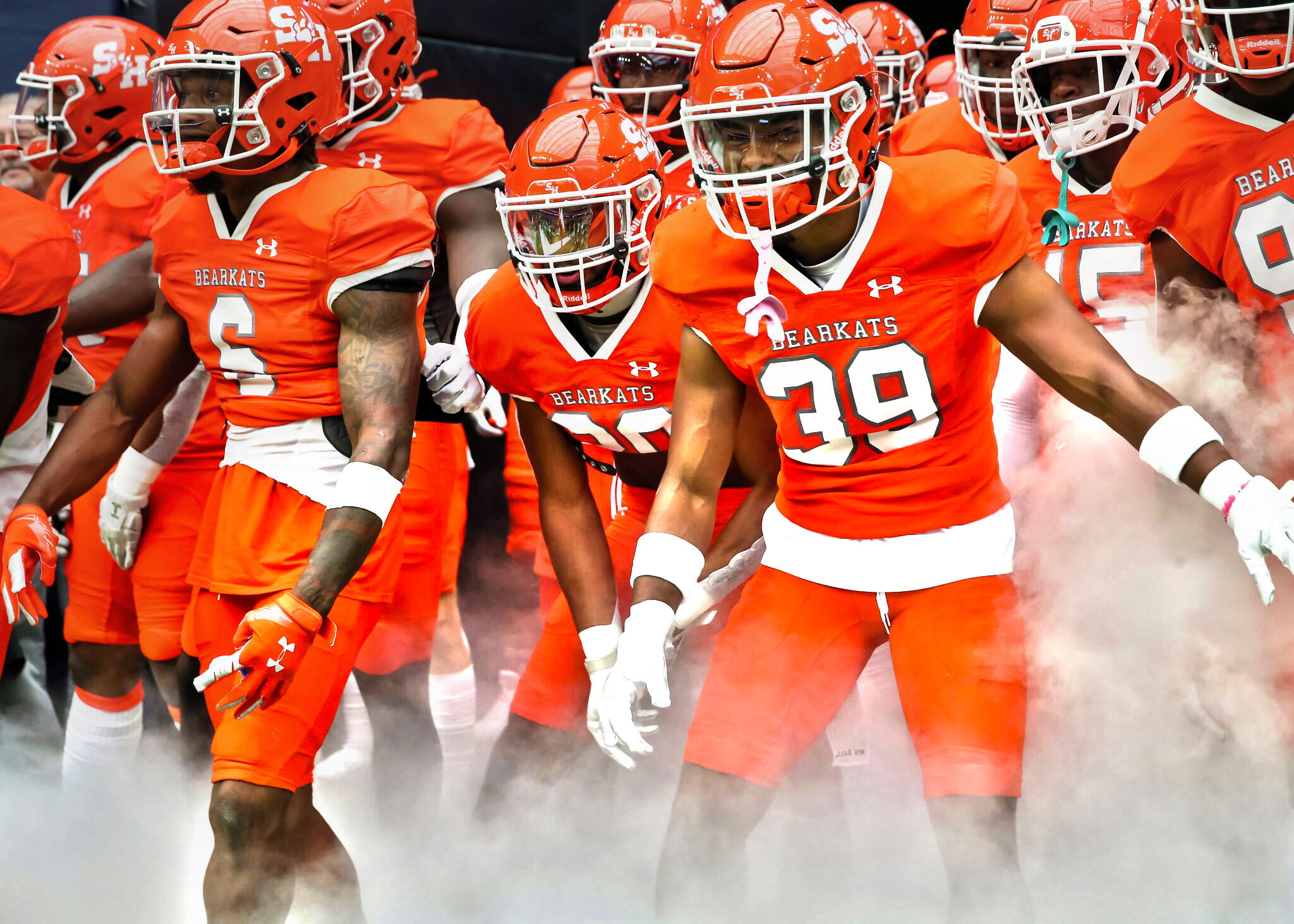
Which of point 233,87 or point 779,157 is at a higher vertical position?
point 779,157

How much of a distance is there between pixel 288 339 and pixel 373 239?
0.27m

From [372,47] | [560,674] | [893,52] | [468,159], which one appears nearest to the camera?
[560,674]

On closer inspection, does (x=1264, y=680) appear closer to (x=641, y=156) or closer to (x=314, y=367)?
(x=641, y=156)

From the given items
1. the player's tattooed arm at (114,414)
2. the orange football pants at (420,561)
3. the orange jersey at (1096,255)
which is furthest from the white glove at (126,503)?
the orange jersey at (1096,255)

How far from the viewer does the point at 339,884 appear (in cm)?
278

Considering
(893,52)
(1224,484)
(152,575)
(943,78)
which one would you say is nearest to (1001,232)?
(1224,484)

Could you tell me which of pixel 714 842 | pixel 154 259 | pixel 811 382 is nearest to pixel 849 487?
pixel 811 382

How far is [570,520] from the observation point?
3000 mm

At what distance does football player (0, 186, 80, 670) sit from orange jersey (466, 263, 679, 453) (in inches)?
39.8

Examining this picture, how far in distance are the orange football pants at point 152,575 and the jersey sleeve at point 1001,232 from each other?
2.24 meters

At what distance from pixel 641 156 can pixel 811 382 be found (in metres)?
0.77

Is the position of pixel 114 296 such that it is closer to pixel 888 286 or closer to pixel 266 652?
pixel 266 652

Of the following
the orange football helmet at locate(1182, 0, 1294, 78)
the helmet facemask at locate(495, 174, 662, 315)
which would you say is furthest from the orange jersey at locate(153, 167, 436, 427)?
the orange football helmet at locate(1182, 0, 1294, 78)

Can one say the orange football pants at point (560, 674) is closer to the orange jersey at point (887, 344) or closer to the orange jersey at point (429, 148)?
the orange jersey at point (887, 344)
